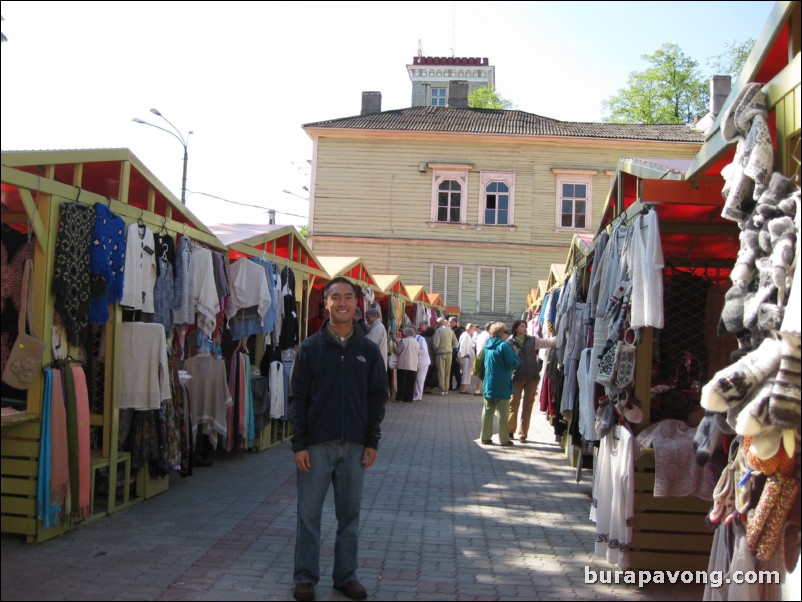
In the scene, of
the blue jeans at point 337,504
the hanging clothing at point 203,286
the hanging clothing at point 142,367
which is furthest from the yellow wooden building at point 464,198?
the blue jeans at point 337,504

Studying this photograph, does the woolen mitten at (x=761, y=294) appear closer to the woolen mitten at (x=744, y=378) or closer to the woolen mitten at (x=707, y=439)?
the woolen mitten at (x=744, y=378)

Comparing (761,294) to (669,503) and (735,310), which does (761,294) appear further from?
(669,503)

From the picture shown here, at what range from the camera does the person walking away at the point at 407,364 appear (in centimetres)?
1777

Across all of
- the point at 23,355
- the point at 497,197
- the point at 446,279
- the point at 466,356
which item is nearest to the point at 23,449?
the point at 23,355

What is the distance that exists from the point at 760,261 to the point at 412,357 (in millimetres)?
14263

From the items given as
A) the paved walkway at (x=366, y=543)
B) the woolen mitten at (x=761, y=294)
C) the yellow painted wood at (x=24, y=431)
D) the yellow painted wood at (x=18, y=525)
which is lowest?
the paved walkway at (x=366, y=543)

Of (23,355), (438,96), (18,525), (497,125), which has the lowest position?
(18,525)

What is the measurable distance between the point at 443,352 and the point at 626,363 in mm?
15125

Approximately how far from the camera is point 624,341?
222 inches

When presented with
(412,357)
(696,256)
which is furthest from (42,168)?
(412,357)

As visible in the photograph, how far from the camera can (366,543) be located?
6074mm

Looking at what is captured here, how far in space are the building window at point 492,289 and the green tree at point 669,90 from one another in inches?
701

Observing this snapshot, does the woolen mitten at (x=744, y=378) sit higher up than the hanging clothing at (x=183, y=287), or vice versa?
the hanging clothing at (x=183, y=287)

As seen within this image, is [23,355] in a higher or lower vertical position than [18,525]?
higher
